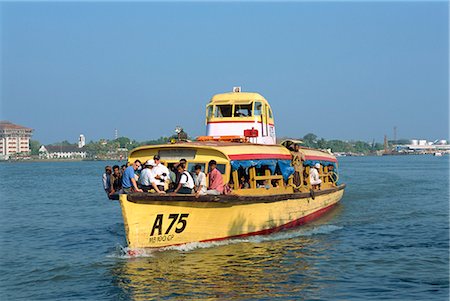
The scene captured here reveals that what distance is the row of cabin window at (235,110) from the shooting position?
934 inches

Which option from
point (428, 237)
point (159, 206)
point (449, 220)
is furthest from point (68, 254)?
point (449, 220)

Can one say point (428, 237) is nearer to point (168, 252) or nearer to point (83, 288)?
point (168, 252)

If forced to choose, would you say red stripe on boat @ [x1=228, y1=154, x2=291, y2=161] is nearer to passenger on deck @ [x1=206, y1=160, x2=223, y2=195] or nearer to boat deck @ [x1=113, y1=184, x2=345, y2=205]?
passenger on deck @ [x1=206, y1=160, x2=223, y2=195]

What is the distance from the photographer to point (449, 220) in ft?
82.0

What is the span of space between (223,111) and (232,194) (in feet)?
23.3

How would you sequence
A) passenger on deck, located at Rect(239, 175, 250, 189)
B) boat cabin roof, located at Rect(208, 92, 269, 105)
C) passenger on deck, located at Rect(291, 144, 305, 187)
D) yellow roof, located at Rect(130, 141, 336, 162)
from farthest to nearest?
boat cabin roof, located at Rect(208, 92, 269, 105)
passenger on deck, located at Rect(291, 144, 305, 187)
passenger on deck, located at Rect(239, 175, 250, 189)
yellow roof, located at Rect(130, 141, 336, 162)

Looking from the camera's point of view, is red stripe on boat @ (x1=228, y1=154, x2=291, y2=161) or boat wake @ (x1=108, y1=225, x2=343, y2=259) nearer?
boat wake @ (x1=108, y1=225, x2=343, y2=259)

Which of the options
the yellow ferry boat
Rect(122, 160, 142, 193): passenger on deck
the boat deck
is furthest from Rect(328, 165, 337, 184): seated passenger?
Rect(122, 160, 142, 193): passenger on deck

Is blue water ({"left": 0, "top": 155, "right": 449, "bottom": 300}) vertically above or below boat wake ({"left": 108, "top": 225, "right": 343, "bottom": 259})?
below

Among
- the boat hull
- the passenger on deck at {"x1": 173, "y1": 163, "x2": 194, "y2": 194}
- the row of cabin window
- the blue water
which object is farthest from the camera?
the row of cabin window

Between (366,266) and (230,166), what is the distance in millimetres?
4747

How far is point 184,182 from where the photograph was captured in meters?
16.8

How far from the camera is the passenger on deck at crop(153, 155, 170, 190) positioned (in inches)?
673

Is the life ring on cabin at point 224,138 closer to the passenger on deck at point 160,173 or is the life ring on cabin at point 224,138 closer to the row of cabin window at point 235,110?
the row of cabin window at point 235,110
